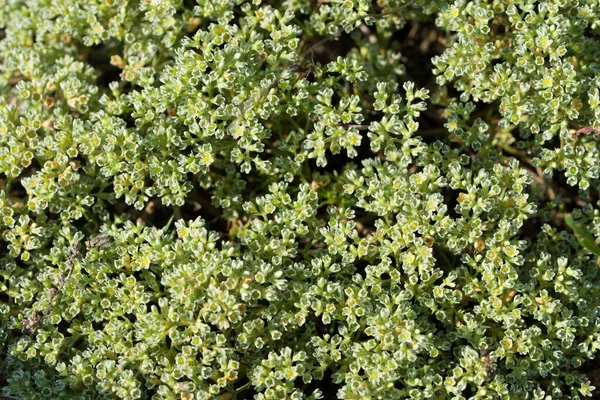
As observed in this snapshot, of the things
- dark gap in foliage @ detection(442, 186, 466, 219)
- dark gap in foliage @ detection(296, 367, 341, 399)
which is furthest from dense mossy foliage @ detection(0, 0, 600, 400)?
dark gap in foliage @ detection(442, 186, 466, 219)

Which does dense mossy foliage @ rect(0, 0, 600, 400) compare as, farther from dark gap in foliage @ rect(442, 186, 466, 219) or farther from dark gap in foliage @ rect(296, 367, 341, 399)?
dark gap in foliage @ rect(442, 186, 466, 219)

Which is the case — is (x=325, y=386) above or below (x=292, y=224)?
below

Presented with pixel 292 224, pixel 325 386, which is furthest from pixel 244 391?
pixel 292 224

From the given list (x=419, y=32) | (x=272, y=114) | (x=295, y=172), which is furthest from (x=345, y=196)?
(x=419, y=32)

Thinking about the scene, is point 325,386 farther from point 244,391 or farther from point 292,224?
point 292,224

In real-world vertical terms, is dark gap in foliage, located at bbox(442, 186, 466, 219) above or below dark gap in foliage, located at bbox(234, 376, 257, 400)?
above

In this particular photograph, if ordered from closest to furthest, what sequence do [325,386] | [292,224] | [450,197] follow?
[292,224] < [325,386] < [450,197]

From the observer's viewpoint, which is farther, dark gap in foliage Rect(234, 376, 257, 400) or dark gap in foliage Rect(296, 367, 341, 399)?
dark gap in foliage Rect(296, 367, 341, 399)

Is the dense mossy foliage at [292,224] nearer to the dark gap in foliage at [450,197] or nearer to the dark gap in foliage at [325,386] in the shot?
the dark gap in foliage at [325,386]

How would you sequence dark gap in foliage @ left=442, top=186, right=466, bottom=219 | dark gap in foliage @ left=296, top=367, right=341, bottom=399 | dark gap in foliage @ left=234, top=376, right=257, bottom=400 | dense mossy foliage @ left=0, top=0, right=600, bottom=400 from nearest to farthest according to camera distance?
dense mossy foliage @ left=0, top=0, right=600, bottom=400
dark gap in foliage @ left=234, top=376, right=257, bottom=400
dark gap in foliage @ left=296, top=367, right=341, bottom=399
dark gap in foliage @ left=442, top=186, right=466, bottom=219

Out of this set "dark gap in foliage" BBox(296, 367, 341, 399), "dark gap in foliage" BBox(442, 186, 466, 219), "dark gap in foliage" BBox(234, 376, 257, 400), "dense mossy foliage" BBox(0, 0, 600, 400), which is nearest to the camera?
"dense mossy foliage" BBox(0, 0, 600, 400)
